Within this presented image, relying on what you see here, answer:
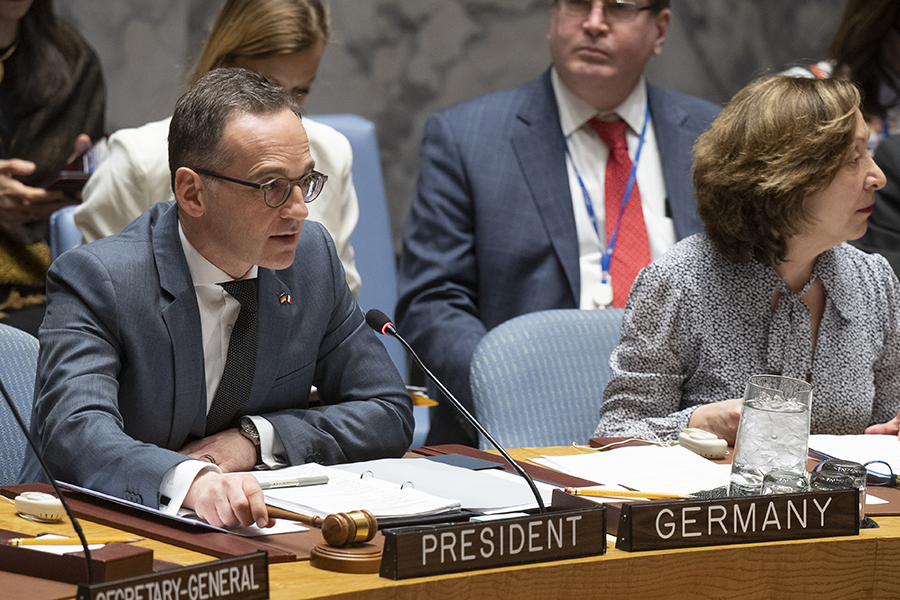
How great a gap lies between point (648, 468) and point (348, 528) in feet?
2.17

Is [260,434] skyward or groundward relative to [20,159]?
groundward

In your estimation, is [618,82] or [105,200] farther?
[618,82]

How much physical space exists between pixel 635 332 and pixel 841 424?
18.1 inches

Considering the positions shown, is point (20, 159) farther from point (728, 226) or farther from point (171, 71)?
point (728, 226)

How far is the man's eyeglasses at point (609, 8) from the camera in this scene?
3.04 metres

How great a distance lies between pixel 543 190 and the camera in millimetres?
2984

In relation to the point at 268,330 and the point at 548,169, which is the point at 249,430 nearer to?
the point at 268,330

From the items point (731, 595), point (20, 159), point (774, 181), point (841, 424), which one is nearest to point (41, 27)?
point (20, 159)

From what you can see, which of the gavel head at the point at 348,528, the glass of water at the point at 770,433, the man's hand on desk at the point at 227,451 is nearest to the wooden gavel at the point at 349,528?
the gavel head at the point at 348,528

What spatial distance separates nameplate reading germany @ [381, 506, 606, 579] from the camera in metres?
1.25

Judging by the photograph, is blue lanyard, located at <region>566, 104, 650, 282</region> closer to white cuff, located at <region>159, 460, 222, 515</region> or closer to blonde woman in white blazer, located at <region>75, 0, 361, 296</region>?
blonde woman in white blazer, located at <region>75, 0, 361, 296</region>

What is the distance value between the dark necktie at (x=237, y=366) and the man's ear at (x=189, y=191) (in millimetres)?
133

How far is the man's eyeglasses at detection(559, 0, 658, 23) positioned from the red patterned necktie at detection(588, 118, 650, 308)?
0.93ft

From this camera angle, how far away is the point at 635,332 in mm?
2250
